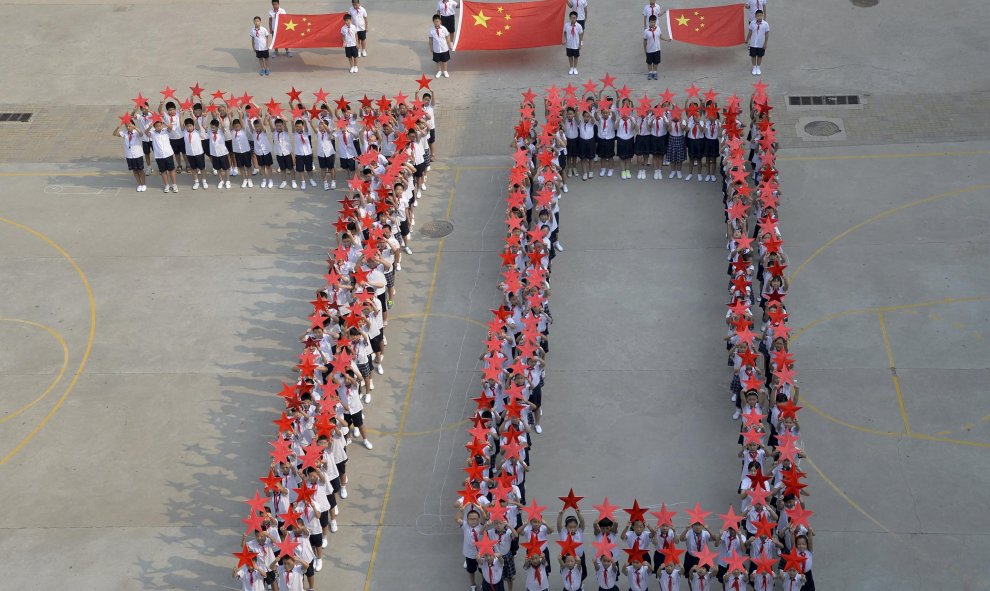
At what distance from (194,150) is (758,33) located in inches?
534

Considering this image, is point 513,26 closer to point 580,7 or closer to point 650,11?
point 580,7

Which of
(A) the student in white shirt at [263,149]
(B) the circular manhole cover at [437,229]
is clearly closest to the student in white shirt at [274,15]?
(A) the student in white shirt at [263,149]

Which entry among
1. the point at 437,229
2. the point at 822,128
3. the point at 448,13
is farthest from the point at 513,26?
the point at 822,128

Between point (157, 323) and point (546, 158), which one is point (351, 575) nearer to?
point (157, 323)

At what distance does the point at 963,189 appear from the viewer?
28.6 meters

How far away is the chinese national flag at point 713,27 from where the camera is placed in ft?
110

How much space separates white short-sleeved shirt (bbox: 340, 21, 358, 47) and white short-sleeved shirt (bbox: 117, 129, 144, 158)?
6386 mm

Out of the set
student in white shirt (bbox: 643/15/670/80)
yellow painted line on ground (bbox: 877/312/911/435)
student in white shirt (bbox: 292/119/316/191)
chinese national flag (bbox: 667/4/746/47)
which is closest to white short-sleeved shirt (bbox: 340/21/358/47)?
student in white shirt (bbox: 292/119/316/191)

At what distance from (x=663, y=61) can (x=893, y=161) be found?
22.9 feet

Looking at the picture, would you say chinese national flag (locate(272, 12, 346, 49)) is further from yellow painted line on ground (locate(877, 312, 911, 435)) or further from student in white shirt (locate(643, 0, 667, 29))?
yellow painted line on ground (locate(877, 312, 911, 435))

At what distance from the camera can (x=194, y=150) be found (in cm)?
3019

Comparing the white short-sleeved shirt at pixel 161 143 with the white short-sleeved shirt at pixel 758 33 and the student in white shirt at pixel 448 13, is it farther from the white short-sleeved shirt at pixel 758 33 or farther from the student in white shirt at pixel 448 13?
the white short-sleeved shirt at pixel 758 33

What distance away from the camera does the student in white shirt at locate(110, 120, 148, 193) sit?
30.0m

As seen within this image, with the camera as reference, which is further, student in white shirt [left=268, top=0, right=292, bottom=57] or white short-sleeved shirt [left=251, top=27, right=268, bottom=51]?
A: student in white shirt [left=268, top=0, right=292, bottom=57]
